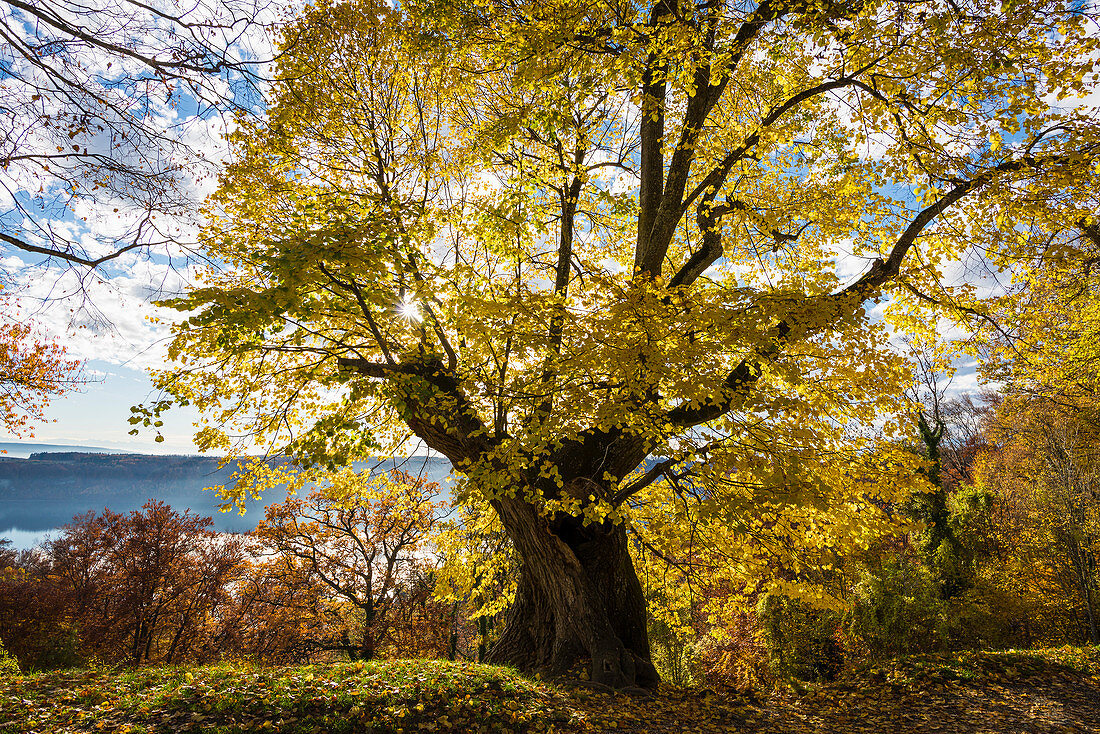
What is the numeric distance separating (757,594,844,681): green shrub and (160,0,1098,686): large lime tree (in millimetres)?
8888

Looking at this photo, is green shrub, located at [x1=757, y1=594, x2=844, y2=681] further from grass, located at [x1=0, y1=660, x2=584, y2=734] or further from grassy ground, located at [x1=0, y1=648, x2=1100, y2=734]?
grass, located at [x1=0, y1=660, x2=584, y2=734]

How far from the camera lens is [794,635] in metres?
15.0

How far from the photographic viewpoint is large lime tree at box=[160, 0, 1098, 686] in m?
4.95

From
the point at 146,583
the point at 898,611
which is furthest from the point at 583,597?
the point at 146,583

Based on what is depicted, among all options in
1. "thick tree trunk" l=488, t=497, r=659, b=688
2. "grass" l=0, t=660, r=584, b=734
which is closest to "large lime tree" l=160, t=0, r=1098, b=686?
"thick tree trunk" l=488, t=497, r=659, b=688

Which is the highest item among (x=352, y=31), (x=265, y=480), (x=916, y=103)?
(x=352, y=31)

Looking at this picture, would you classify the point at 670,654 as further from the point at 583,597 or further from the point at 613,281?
the point at 613,281

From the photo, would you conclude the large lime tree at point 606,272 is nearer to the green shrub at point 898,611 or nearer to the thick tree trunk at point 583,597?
the thick tree trunk at point 583,597

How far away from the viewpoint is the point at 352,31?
7480 mm

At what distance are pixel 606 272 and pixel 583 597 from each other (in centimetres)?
473

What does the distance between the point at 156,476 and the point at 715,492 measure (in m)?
242

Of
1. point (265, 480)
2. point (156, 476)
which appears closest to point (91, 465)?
point (156, 476)

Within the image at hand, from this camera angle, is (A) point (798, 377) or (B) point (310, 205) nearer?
(A) point (798, 377)

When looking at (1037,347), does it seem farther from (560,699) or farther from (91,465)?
(91,465)
